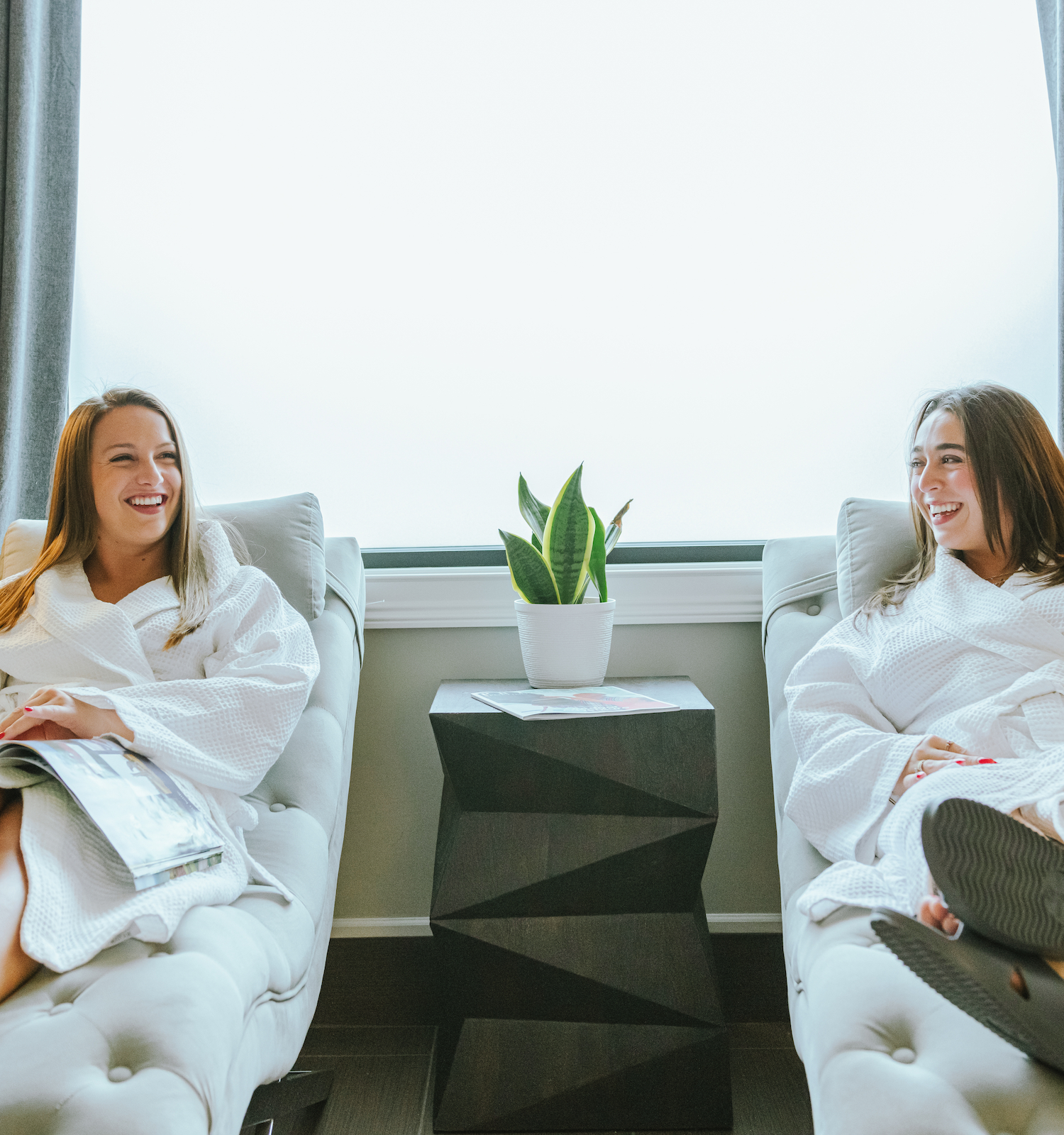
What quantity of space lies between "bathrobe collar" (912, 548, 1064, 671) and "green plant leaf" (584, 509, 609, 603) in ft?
1.82

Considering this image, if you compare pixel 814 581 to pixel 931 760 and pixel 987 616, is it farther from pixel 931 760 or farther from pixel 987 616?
pixel 931 760

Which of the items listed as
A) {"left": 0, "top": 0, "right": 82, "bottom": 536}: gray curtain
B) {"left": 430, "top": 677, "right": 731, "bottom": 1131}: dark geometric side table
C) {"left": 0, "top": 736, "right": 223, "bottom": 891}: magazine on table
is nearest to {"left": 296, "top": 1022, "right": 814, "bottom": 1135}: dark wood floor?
{"left": 430, "top": 677, "right": 731, "bottom": 1131}: dark geometric side table

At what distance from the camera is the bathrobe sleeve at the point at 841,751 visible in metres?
1.24

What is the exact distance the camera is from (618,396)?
6.92 ft

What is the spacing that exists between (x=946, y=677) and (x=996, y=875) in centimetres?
64

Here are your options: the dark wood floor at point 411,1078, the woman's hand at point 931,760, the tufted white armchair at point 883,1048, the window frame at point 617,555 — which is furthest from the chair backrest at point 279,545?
the woman's hand at point 931,760

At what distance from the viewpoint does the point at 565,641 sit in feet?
5.47

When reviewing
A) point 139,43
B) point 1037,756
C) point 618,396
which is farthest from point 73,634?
point 139,43

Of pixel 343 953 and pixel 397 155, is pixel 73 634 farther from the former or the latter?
pixel 397 155

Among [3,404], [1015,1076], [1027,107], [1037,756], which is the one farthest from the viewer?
[1027,107]

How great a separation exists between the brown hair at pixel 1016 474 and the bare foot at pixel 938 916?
2.31ft

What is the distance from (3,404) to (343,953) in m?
1.33

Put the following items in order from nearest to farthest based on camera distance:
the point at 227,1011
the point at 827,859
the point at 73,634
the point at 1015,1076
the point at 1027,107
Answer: the point at 1015,1076 < the point at 227,1011 < the point at 827,859 < the point at 73,634 < the point at 1027,107

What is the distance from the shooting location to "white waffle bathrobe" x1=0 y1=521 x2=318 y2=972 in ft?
Result: 3.35
